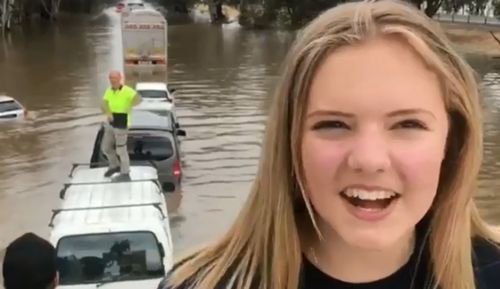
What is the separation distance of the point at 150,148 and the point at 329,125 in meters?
15.1

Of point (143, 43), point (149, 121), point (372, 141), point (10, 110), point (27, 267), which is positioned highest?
point (372, 141)

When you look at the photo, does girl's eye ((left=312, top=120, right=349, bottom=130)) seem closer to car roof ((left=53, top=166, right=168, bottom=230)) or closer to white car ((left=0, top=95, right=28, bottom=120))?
car roof ((left=53, top=166, right=168, bottom=230))

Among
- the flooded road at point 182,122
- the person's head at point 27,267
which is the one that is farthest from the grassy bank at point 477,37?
the person's head at point 27,267

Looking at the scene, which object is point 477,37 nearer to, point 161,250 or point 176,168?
point 176,168

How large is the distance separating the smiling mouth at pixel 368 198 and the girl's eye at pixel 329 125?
0.43 ft

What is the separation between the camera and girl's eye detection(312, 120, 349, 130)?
1.79m

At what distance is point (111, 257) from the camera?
30.7 ft

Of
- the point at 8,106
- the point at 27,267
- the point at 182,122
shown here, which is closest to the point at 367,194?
the point at 27,267

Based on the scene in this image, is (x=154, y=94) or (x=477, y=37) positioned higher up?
(x=154, y=94)

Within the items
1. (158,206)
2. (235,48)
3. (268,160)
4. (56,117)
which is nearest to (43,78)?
(56,117)

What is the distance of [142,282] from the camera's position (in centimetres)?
918

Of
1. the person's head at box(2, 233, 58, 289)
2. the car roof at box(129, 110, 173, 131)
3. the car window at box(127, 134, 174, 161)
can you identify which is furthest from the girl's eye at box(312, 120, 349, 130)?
the car roof at box(129, 110, 173, 131)

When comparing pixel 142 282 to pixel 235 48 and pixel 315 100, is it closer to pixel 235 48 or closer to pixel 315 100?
pixel 315 100

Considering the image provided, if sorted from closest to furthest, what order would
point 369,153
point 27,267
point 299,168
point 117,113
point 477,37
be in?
point 369,153
point 299,168
point 27,267
point 117,113
point 477,37
